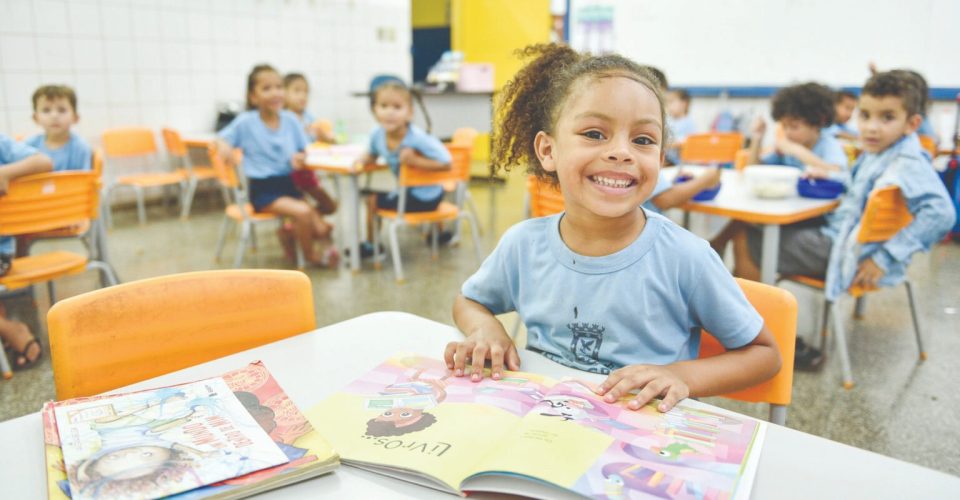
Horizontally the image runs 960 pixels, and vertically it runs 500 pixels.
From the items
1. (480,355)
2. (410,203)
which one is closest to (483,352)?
(480,355)

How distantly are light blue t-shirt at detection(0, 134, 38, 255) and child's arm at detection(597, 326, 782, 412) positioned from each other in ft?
8.60

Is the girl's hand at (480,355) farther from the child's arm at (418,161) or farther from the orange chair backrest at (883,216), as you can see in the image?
the child's arm at (418,161)

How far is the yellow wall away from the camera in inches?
328

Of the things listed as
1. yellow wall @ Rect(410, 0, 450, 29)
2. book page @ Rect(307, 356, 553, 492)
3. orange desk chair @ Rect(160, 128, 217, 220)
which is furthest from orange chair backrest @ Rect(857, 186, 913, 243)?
yellow wall @ Rect(410, 0, 450, 29)

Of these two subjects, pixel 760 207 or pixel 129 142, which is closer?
pixel 760 207

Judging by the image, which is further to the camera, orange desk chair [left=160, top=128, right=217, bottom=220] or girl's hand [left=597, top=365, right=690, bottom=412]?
orange desk chair [left=160, top=128, right=217, bottom=220]

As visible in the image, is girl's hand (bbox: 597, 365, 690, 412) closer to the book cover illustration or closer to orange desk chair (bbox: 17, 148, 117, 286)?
the book cover illustration

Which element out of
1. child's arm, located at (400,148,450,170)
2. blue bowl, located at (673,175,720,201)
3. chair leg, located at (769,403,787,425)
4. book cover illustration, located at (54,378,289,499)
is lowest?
chair leg, located at (769,403,787,425)

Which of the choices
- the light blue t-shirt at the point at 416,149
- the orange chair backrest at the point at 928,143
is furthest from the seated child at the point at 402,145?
the orange chair backrest at the point at 928,143

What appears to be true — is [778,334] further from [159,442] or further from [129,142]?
[129,142]

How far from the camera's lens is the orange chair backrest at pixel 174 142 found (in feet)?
16.3

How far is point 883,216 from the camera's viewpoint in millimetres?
2322

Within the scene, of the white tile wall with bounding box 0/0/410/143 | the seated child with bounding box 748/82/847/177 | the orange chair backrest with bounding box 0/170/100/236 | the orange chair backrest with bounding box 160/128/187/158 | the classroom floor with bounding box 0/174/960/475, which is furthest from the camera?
the orange chair backrest with bounding box 160/128/187/158

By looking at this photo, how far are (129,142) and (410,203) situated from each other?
2857 mm
